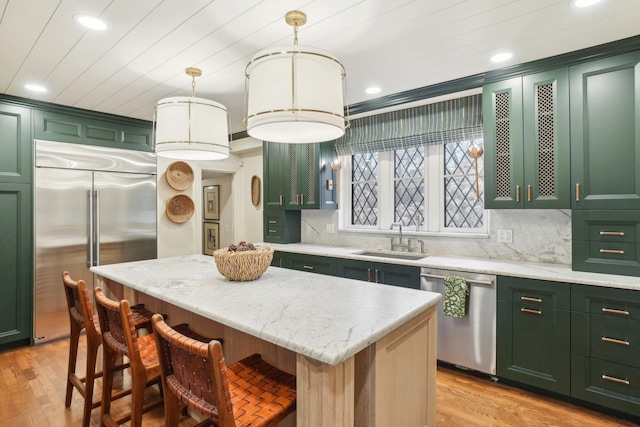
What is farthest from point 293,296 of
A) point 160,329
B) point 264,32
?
point 264,32

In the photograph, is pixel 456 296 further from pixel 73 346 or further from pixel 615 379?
pixel 73 346

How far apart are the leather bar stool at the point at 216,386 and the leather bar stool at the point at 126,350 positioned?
272 millimetres

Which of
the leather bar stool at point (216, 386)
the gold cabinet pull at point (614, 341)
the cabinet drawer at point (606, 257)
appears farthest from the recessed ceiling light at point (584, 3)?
the leather bar stool at point (216, 386)

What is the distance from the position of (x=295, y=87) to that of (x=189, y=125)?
98cm

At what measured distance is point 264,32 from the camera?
6.90 ft

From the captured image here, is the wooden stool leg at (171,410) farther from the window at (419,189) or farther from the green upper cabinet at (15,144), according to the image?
the green upper cabinet at (15,144)

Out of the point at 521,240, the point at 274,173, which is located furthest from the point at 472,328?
the point at 274,173

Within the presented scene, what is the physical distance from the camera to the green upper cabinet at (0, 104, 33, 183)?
3.25 meters

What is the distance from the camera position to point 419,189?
11.8 ft

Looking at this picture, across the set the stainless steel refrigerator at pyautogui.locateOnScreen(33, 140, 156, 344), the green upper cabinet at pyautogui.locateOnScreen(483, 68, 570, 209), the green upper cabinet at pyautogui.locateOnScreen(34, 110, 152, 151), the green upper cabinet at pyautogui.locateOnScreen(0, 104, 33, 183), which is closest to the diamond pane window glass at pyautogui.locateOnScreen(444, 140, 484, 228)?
the green upper cabinet at pyautogui.locateOnScreen(483, 68, 570, 209)

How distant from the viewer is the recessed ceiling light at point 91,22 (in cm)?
194

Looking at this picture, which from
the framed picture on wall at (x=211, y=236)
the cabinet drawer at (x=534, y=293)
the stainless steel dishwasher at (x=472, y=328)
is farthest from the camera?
the framed picture on wall at (x=211, y=236)

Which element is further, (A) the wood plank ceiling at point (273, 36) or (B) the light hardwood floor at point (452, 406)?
(B) the light hardwood floor at point (452, 406)

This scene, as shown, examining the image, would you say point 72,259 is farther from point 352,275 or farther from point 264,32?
point 264,32
